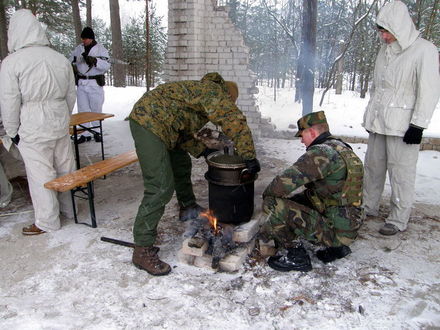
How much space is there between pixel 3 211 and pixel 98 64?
12.1ft

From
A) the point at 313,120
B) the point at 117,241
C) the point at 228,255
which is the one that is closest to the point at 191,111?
the point at 313,120

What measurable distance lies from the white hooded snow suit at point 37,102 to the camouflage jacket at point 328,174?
2.37m

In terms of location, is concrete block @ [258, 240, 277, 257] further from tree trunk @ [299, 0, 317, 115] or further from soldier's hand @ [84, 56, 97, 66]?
tree trunk @ [299, 0, 317, 115]

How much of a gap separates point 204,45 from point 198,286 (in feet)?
18.5

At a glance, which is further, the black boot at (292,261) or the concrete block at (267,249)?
the concrete block at (267,249)

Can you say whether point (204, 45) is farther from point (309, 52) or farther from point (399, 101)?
point (399, 101)

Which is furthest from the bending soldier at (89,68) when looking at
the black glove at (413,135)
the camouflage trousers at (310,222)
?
the black glove at (413,135)

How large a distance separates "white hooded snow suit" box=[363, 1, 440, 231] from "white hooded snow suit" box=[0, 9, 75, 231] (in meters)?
3.31

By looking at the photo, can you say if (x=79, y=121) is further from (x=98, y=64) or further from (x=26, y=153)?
(x=98, y=64)

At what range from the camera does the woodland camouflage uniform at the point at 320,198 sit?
2930mm

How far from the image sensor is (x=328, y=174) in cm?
294

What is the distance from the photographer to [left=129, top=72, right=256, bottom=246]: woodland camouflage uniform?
2970mm

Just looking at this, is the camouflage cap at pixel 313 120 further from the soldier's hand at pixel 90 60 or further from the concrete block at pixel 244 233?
the soldier's hand at pixel 90 60

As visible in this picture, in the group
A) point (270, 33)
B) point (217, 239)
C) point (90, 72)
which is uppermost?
point (270, 33)
